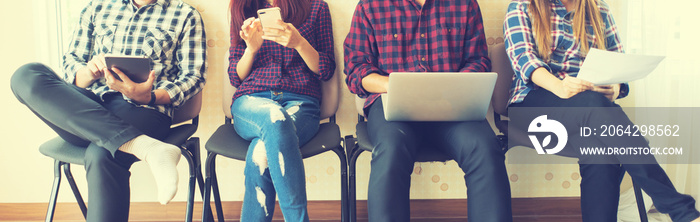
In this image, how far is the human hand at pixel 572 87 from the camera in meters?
1.36

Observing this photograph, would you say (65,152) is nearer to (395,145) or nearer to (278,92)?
(278,92)

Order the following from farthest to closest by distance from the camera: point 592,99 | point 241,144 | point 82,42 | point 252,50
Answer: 1. point 82,42
2. point 252,50
3. point 241,144
4. point 592,99

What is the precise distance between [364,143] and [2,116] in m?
1.59

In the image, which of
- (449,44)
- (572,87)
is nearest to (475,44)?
(449,44)

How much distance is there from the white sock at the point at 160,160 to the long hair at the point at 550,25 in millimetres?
1230

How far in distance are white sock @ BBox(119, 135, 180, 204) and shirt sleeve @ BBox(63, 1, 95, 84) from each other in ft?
1.78

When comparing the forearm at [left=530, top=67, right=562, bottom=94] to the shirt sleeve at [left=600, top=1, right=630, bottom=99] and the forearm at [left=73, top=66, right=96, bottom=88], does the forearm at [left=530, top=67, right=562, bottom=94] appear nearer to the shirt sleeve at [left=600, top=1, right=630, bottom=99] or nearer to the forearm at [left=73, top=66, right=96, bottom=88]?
the shirt sleeve at [left=600, top=1, right=630, bottom=99]

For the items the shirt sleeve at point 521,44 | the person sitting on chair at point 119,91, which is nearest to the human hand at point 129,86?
the person sitting on chair at point 119,91

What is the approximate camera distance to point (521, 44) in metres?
1.54

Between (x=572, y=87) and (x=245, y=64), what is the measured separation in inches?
42.1

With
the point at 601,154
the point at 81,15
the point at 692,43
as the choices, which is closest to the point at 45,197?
the point at 81,15

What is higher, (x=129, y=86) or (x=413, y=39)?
(x=413, y=39)

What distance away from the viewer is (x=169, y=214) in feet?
6.53

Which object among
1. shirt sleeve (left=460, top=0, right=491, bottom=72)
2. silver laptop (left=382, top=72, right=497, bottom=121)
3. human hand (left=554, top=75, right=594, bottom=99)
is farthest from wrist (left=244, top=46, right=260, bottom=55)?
human hand (left=554, top=75, right=594, bottom=99)
